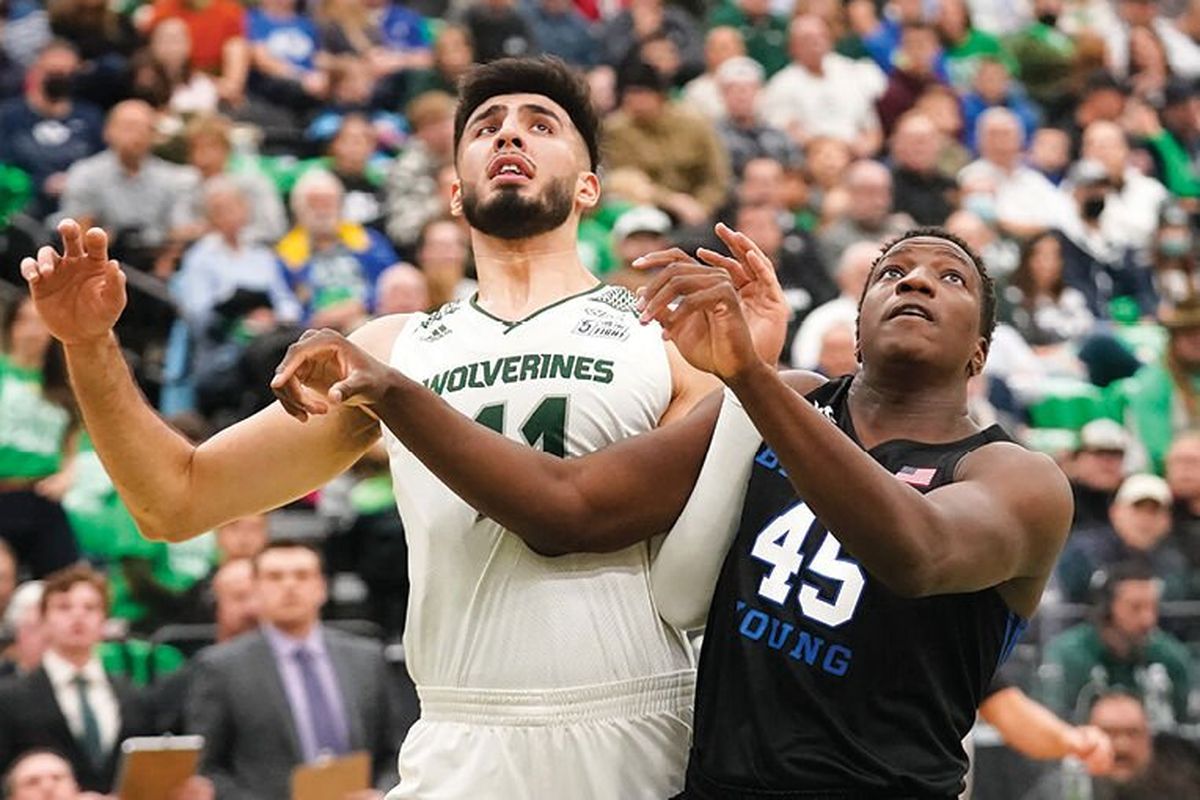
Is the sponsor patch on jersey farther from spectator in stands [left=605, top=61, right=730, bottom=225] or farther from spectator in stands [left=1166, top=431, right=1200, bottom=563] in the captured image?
spectator in stands [left=605, top=61, right=730, bottom=225]

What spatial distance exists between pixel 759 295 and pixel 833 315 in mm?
6385

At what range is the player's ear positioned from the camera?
Answer: 524 cm

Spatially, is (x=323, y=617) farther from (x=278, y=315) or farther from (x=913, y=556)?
(x=913, y=556)

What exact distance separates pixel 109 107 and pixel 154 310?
2774 millimetres

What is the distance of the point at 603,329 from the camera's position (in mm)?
5051

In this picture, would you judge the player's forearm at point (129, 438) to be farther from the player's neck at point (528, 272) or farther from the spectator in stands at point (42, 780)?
the spectator in stands at point (42, 780)

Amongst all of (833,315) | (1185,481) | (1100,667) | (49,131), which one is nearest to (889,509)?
(1100,667)

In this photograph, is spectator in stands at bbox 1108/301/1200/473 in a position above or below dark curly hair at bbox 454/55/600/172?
below

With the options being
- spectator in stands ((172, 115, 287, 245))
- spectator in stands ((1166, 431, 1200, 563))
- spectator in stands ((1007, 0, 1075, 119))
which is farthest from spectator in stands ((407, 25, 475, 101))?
spectator in stands ((1166, 431, 1200, 563))

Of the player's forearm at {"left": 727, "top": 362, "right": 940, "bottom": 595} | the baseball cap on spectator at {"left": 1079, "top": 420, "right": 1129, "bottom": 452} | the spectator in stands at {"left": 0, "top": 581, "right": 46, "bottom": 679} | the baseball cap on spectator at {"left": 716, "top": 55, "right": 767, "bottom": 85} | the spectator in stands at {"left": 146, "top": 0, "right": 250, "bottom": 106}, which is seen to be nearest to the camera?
the player's forearm at {"left": 727, "top": 362, "right": 940, "bottom": 595}

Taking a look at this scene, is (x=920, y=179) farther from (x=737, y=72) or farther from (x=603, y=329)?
(x=603, y=329)

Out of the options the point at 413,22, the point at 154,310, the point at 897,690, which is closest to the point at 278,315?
the point at 154,310

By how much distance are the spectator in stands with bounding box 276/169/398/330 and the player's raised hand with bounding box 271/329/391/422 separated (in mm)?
7414

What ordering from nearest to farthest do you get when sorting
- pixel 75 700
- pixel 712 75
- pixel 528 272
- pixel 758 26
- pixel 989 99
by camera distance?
1. pixel 528 272
2. pixel 75 700
3. pixel 712 75
4. pixel 758 26
5. pixel 989 99
